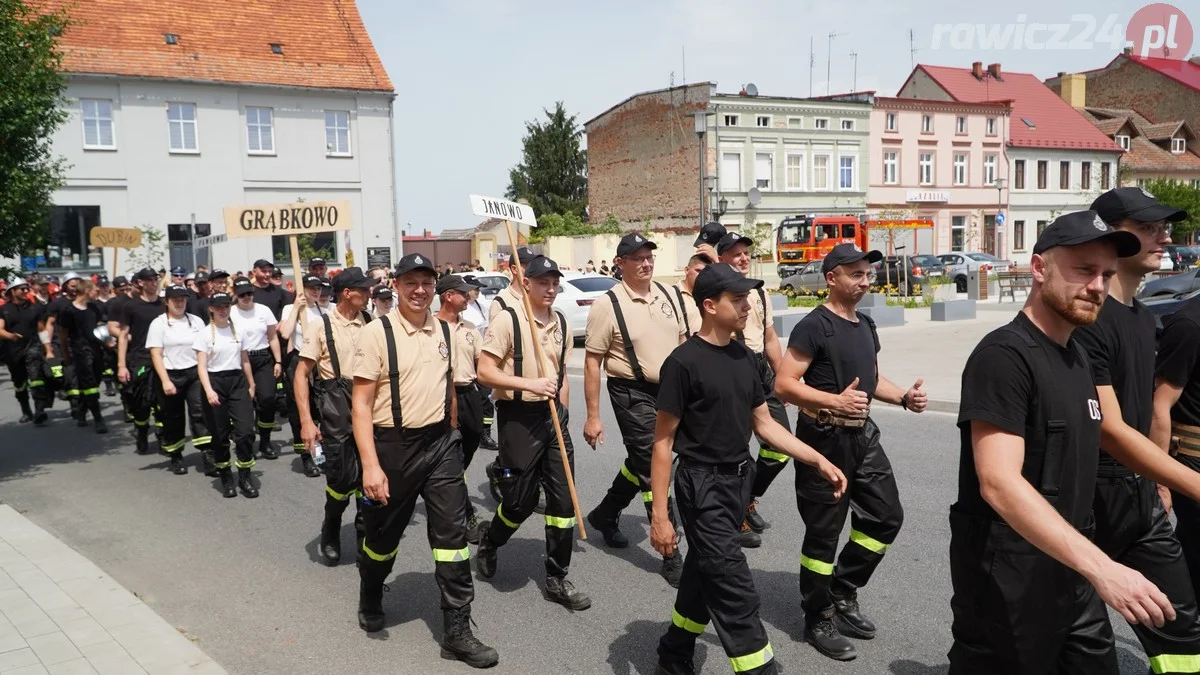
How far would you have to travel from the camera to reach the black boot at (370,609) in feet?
16.4

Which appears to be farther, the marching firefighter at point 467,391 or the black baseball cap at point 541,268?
the marching firefighter at point 467,391

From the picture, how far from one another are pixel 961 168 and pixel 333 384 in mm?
51463

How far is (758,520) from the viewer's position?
652cm

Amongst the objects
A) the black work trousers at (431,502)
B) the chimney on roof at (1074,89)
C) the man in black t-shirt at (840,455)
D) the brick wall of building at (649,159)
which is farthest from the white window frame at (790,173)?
the black work trousers at (431,502)

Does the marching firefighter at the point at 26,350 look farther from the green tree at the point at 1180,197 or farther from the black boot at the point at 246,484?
the green tree at the point at 1180,197

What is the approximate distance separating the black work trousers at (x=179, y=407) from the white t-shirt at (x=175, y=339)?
0.09 metres

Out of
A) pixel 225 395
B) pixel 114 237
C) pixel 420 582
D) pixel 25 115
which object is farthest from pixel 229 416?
pixel 114 237

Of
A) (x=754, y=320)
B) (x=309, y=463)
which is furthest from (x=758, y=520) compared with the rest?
(x=309, y=463)

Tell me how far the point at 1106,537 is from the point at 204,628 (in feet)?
14.9

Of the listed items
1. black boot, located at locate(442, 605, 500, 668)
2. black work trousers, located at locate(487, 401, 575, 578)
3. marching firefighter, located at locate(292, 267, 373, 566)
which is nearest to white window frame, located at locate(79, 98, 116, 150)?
marching firefighter, located at locate(292, 267, 373, 566)

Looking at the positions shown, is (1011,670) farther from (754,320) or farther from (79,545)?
(79,545)

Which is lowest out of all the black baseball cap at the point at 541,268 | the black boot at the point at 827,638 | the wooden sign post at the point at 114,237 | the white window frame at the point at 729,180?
the black boot at the point at 827,638

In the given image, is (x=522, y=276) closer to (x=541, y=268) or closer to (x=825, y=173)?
(x=541, y=268)

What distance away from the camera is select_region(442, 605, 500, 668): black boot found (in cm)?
451
